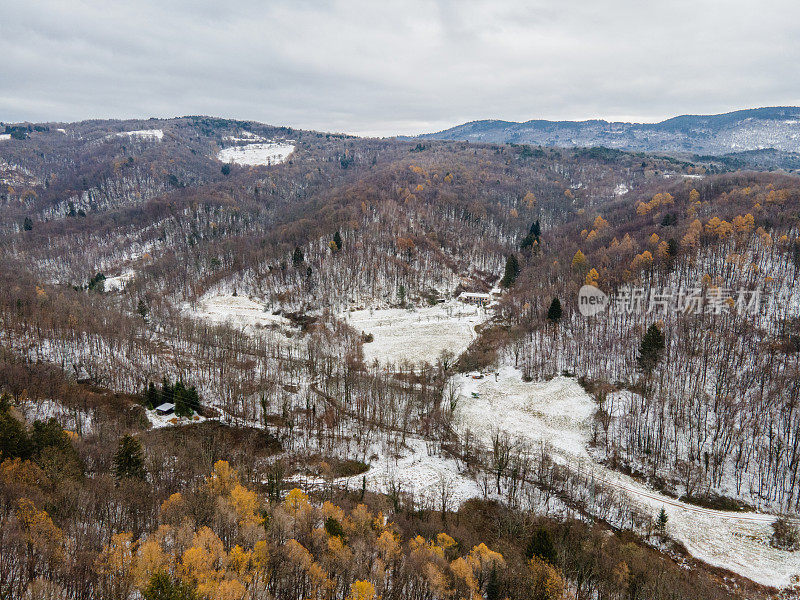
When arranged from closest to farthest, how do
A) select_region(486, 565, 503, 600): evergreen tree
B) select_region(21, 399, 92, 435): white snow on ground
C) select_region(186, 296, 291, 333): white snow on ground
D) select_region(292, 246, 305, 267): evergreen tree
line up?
→ select_region(486, 565, 503, 600): evergreen tree → select_region(21, 399, 92, 435): white snow on ground → select_region(186, 296, 291, 333): white snow on ground → select_region(292, 246, 305, 267): evergreen tree

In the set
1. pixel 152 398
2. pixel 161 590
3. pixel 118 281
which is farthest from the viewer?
pixel 118 281

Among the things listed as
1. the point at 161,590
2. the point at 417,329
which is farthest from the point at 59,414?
the point at 417,329

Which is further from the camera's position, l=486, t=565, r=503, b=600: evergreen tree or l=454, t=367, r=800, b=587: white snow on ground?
l=454, t=367, r=800, b=587: white snow on ground

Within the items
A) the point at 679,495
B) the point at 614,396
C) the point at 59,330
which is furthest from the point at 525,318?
the point at 59,330

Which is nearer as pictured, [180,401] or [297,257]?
[180,401]

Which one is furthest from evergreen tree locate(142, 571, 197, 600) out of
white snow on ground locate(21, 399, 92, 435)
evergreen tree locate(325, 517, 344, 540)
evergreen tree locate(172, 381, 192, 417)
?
evergreen tree locate(172, 381, 192, 417)

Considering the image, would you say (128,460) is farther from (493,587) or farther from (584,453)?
(584,453)

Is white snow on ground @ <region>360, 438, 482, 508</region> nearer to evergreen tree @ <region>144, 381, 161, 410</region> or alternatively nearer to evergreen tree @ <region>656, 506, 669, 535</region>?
evergreen tree @ <region>656, 506, 669, 535</region>

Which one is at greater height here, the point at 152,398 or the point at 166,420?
the point at 152,398
